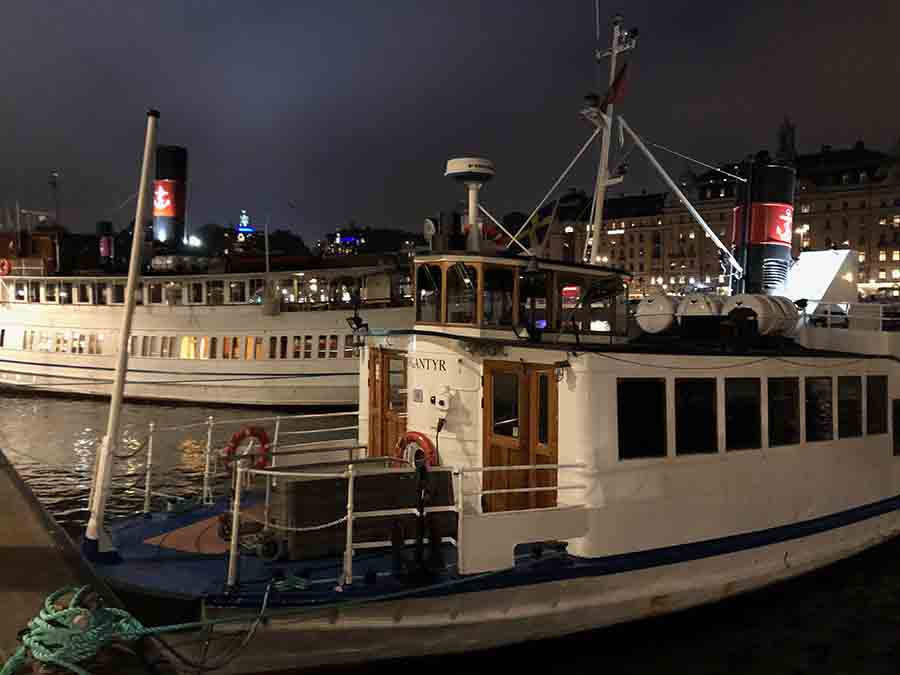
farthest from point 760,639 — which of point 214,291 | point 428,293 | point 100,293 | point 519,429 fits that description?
point 100,293

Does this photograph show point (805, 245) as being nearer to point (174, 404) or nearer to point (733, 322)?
point (174, 404)

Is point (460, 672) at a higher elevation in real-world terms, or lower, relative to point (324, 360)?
lower

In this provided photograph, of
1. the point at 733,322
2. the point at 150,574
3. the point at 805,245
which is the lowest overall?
the point at 150,574

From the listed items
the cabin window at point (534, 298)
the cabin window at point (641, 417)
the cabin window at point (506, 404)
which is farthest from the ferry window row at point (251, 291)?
the cabin window at point (641, 417)

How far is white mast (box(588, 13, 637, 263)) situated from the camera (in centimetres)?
1154

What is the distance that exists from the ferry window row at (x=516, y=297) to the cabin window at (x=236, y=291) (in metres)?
23.9

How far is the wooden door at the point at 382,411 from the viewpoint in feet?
34.2

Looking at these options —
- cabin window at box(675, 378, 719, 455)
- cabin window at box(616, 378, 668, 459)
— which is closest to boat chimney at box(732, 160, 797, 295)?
cabin window at box(675, 378, 719, 455)

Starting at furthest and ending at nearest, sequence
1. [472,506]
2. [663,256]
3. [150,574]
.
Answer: [663,256] → [472,506] → [150,574]

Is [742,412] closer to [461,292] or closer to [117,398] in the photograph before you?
[461,292]

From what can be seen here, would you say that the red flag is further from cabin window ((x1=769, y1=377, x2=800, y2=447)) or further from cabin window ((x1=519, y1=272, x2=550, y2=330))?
cabin window ((x1=769, y1=377, x2=800, y2=447))

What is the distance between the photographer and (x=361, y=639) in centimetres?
687

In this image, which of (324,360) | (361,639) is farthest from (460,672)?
(324,360)

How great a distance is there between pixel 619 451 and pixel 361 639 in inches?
140
